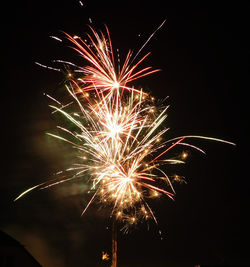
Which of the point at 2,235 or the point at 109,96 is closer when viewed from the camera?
the point at 109,96

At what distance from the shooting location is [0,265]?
20.0m

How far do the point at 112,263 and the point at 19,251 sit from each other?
1282cm

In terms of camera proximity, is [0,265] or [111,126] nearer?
[111,126]

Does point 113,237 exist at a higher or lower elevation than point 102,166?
lower

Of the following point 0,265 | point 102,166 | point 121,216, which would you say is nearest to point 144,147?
point 102,166

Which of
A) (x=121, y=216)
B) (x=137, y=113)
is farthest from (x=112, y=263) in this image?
(x=137, y=113)

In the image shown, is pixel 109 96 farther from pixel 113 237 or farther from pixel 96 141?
pixel 113 237

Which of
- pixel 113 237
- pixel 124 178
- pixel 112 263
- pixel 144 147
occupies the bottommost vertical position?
pixel 112 263

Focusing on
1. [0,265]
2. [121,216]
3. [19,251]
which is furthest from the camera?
[19,251]

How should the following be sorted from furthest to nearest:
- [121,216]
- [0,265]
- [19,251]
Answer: [19,251], [0,265], [121,216]

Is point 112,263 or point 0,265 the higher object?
point 0,265

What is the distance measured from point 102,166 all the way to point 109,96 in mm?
2817

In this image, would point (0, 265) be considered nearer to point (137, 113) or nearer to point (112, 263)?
point (112, 263)

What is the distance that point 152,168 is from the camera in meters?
11.7
